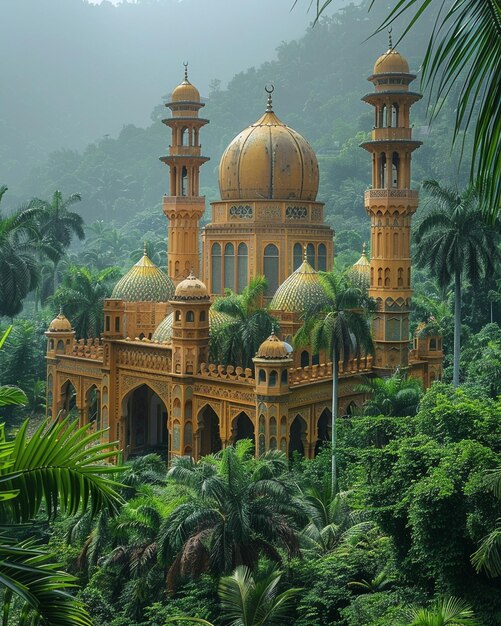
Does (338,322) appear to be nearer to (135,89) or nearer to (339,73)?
(339,73)

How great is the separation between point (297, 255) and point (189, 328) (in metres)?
5.80

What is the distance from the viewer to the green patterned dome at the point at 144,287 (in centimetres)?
2500

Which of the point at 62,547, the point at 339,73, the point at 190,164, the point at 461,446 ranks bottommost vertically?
the point at 62,547

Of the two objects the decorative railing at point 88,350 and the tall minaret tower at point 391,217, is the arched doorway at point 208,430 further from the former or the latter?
the tall minaret tower at point 391,217

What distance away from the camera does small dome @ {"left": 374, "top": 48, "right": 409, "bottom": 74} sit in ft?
74.0

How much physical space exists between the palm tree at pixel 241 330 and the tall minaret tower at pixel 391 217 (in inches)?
120

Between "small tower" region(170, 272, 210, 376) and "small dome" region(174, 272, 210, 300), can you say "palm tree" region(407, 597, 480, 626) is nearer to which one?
"small tower" region(170, 272, 210, 376)

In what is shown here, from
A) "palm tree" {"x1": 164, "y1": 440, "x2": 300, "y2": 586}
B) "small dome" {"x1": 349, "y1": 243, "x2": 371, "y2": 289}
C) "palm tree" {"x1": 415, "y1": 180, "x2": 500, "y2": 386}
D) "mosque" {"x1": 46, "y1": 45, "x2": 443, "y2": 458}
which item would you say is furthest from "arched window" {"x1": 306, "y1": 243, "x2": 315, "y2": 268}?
"palm tree" {"x1": 164, "y1": 440, "x2": 300, "y2": 586}

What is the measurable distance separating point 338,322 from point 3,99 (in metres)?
110

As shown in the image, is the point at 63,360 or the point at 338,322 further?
the point at 63,360

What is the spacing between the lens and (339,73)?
9694 centimetres

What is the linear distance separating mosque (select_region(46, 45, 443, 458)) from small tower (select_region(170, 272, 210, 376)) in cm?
3

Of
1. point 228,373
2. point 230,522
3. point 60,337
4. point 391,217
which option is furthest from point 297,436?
point 230,522

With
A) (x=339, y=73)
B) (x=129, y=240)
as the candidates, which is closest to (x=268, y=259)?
(x=129, y=240)
